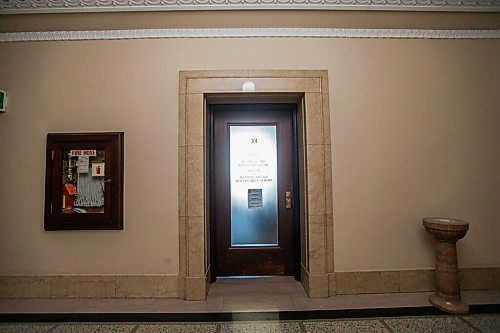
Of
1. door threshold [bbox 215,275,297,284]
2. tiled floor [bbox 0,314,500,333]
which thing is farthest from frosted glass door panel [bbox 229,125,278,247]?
tiled floor [bbox 0,314,500,333]

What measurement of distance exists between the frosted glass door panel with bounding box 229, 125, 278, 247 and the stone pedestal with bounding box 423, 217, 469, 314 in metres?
1.67

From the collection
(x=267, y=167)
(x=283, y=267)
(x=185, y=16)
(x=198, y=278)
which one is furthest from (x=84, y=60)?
(x=283, y=267)

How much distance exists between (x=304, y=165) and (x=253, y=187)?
2.42 feet

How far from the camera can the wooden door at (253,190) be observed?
335 cm

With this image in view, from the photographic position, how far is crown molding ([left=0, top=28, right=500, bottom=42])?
116 inches

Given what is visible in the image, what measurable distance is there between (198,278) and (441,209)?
2.64 meters

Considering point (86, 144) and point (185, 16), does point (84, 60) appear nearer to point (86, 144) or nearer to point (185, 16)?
point (86, 144)

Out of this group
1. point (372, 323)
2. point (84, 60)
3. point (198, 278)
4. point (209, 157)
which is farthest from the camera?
point (209, 157)

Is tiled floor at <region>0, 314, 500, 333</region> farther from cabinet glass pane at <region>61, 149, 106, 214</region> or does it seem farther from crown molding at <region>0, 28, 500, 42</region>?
crown molding at <region>0, 28, 500, 42</region>

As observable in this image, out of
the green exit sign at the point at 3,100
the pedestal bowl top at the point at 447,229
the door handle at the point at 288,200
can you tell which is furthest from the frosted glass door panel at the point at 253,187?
the green exit sign at the point at 3,100

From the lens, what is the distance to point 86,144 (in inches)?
113

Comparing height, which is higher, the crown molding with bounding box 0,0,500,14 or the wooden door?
the crown molding with bounding box 0,0,500,14

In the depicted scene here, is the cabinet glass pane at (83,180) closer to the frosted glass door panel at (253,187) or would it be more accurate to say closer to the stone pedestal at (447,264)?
the frosted glass door panel at (253,187)

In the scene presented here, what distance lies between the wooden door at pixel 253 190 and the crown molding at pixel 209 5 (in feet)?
3.53
